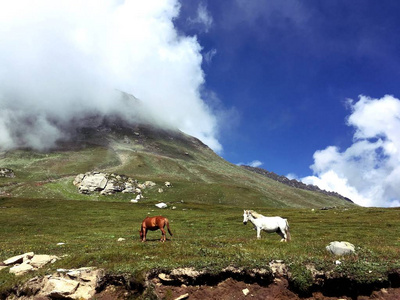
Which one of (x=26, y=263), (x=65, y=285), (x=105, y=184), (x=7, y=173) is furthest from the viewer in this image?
(x=7, y=173)

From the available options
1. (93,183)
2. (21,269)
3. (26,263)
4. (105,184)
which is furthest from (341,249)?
(93,183)

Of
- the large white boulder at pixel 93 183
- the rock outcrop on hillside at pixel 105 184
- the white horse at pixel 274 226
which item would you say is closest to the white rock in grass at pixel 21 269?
the white horse at pixel 274 226

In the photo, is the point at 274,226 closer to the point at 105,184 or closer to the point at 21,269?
the point at 21,269

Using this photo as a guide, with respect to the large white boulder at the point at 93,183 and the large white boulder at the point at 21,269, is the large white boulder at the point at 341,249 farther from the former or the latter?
the large white boulder at the point at 93,183

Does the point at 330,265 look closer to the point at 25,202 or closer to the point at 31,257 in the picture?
the point at 31,257

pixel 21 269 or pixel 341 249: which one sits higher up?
pixel 341 249

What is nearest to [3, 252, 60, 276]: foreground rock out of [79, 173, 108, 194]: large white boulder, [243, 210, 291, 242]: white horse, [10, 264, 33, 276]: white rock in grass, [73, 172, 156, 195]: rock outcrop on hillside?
[10, 264, 33, 276]: white rock in grass

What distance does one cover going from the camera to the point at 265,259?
15.6m

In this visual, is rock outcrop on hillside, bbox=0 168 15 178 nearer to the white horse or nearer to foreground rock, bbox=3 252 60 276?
foreground rock, bbox=3 252 60 276

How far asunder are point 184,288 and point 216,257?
2843 millimetres

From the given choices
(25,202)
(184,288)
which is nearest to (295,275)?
(184,288)

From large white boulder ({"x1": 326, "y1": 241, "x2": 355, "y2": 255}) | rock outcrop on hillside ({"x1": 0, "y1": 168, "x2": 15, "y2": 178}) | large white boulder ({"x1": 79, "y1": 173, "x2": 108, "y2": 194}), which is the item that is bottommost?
large white boulder ({"x1": 326, "y1": 241, "x2": 355, "y2": 255})

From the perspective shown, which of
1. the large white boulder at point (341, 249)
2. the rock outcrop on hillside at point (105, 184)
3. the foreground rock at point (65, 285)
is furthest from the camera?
the rock outcrop on hillside at point (105, 184)

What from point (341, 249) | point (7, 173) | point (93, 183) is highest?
point (7, 173)
